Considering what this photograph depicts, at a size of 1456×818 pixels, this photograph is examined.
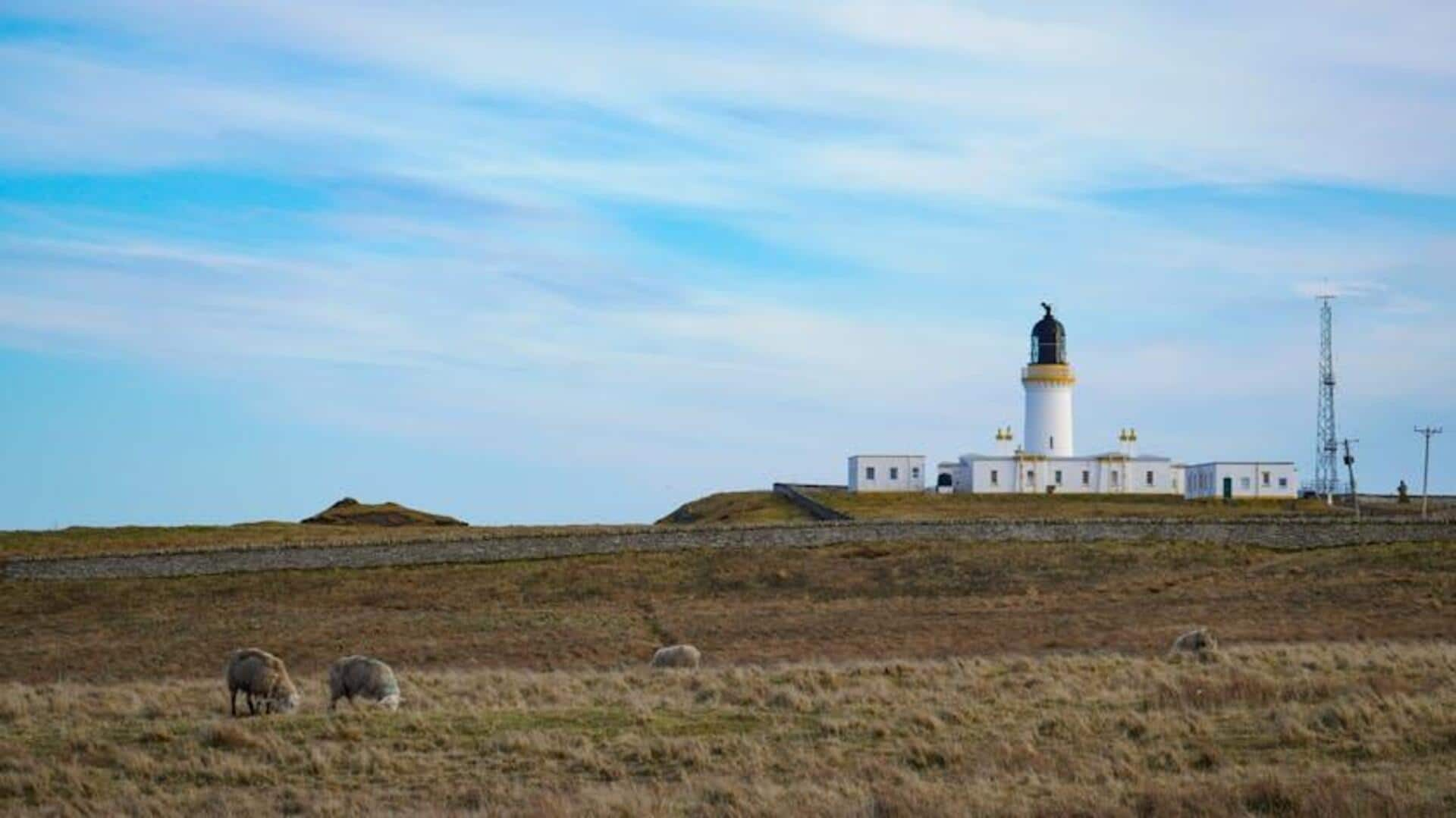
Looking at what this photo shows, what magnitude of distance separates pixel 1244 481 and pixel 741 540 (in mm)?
37178

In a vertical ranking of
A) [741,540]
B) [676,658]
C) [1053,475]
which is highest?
[1053,475]

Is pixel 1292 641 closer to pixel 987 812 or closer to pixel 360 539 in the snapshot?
pixel 987 812

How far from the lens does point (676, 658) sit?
109 ft

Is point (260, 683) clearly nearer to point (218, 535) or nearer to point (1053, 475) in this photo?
point (218, 535)

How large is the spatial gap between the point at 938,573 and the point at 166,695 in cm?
3279

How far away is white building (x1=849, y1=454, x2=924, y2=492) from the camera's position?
299ft

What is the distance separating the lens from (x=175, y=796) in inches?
691

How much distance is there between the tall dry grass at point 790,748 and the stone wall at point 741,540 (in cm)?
3341

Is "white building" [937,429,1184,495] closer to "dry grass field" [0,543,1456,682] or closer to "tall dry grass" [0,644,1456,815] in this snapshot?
"dry grass field" [0,543,1456,682]

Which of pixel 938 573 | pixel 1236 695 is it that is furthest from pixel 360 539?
pixel 1236 695

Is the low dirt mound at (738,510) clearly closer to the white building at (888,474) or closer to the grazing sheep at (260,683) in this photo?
the white building at (888,474)

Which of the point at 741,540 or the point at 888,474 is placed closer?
the point at 741,540

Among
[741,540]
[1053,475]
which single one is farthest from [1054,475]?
[741,540]

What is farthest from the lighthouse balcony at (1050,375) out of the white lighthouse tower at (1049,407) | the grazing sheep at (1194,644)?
the grazing sheep at (1194,644)
